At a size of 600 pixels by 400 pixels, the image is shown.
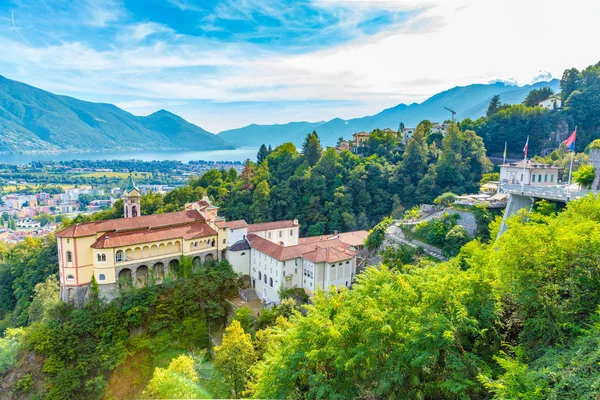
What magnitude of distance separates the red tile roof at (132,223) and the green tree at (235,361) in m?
15.5

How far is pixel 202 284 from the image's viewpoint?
102 feet

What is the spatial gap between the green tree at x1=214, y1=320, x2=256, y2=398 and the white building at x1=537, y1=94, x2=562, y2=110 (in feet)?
217

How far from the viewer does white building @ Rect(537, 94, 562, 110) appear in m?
62.2

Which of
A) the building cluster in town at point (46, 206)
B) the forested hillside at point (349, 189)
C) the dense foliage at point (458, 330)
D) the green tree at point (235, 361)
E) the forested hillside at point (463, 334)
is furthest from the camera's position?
the building cluster in town at point (46, 206)

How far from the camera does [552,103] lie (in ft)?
207

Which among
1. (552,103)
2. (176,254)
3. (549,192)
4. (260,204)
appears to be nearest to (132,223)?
(176,254)

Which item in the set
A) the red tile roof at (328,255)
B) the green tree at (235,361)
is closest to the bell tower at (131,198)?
the red tile roof at (328,255)

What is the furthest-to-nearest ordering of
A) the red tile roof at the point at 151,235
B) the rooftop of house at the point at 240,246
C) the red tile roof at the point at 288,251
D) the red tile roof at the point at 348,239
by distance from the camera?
the red tile roof at the point at 348,239
the rooftop of house at the point at 240,246
the red tile roof at the point at 288,251
the red tile roof at the point at 151,235

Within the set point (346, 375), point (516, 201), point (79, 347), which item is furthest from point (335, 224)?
point (346, 375)

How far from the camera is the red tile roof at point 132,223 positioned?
93.4 feet

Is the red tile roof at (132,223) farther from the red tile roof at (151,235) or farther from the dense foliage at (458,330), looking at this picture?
the dense foliage at (458,330)

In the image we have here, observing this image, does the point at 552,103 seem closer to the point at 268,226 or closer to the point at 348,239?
the point at 348,239

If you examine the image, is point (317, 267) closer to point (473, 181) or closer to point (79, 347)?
point (79, 347)

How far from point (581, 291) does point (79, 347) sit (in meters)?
30.5
